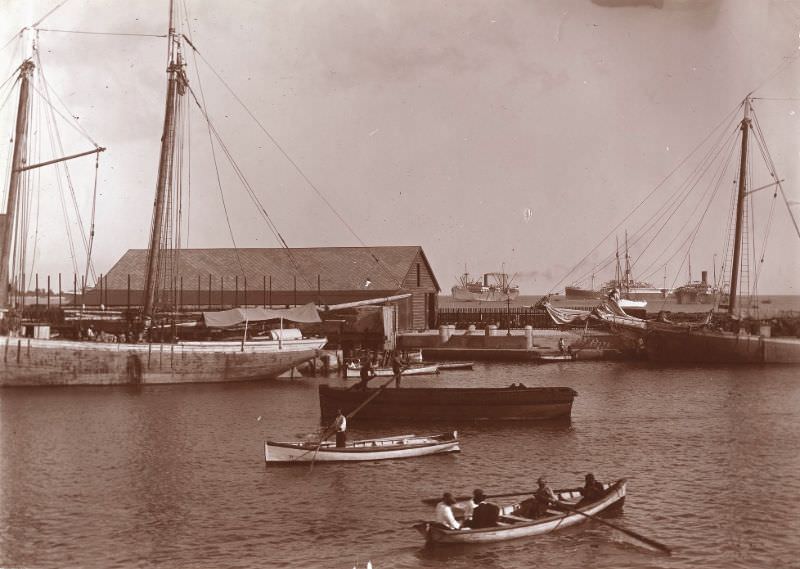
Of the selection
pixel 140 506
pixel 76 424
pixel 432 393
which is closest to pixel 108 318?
pixel 76 424

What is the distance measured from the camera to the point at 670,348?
7094cm

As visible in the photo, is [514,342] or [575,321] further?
[575,321]

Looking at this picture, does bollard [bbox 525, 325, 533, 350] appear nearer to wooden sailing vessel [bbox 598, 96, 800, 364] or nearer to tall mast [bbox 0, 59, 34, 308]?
wooden sailing vessel [bbox 598, 96, 800, 364]

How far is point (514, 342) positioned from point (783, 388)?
25317 mm

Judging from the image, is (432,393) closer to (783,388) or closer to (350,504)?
(350,504)

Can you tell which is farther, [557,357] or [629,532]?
[557,357]

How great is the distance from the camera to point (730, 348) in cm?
6862

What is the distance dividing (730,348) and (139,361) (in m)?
45.4

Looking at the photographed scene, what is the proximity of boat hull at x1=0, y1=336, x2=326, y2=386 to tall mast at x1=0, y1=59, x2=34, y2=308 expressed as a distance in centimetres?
361

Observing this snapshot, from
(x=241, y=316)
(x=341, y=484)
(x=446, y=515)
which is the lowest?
(x=341, y=484)

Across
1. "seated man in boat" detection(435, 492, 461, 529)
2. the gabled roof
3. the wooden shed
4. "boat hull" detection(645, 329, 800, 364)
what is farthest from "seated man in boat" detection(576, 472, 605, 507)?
the gabled roof

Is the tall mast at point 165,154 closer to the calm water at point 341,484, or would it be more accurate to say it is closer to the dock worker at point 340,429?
the calm water at point 341,484

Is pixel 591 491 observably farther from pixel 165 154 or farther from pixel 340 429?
pixel 165 154

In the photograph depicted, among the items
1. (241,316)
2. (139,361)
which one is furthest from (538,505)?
(241,316)
